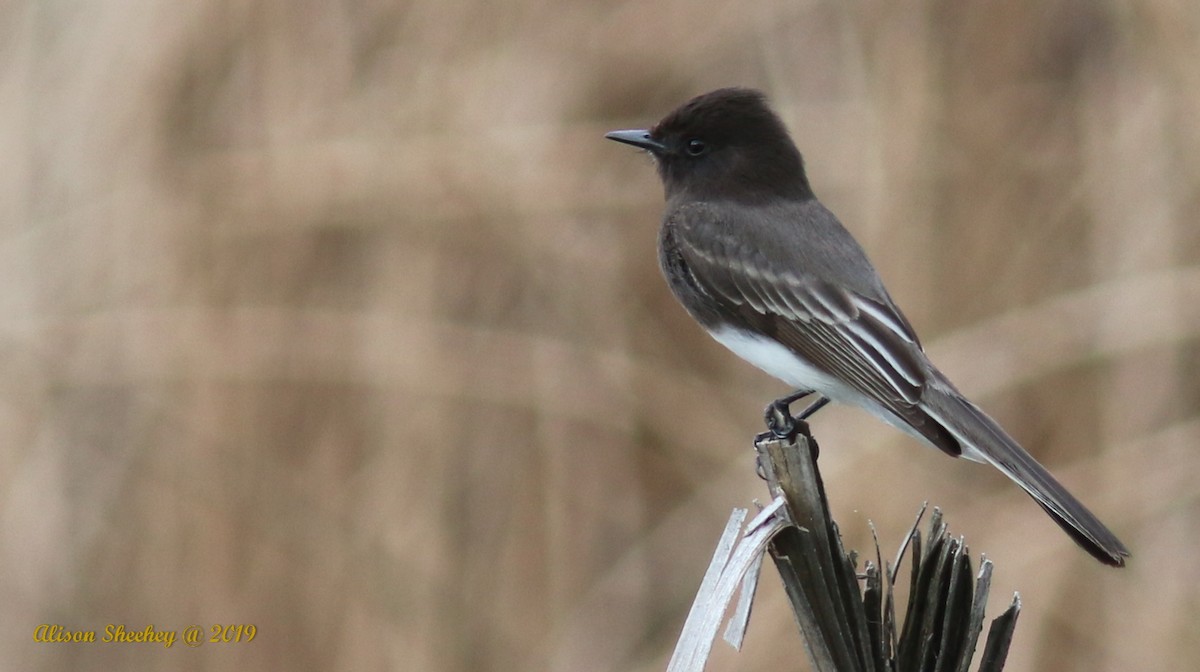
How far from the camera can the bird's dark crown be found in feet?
13.5

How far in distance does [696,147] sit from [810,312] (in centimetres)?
79

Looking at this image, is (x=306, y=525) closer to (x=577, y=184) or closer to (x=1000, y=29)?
(x=577, y=184)

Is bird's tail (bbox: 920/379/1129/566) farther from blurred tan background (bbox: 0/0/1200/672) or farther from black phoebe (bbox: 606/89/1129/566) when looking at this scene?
blurred tan background (bbox: 0/0/1200/672)

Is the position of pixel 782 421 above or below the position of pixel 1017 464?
above

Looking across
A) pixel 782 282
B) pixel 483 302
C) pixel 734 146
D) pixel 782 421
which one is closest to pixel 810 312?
pixel 782 282

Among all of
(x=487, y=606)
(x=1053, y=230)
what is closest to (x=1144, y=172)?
(x=1053, y=230)

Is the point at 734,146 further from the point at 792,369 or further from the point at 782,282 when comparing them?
the point at 792,369

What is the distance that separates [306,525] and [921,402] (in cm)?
238

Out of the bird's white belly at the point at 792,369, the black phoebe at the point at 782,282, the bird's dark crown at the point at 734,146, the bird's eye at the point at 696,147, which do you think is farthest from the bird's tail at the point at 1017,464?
the bird's eye at the point at 696,147

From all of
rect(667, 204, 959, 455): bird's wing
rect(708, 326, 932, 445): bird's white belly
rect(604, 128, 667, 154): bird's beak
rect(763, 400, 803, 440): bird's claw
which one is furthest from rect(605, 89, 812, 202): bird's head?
rect(763, 400, 803, 440): bird's claw

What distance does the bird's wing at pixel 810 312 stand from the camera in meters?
3.37

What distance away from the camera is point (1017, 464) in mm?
2943

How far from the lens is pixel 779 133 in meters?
4.14

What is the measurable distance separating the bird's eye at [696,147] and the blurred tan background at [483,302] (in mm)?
630
